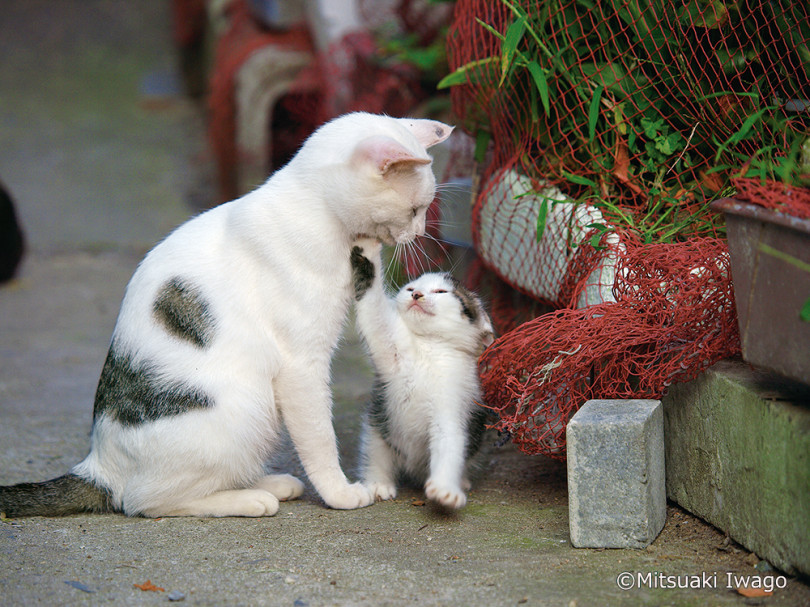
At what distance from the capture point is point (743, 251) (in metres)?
2.38

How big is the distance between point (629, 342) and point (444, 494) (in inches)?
30.9

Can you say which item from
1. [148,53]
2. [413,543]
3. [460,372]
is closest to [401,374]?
[460,372]

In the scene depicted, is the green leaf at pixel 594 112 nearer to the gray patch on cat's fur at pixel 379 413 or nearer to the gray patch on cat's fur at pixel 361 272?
the gray patch on cat's fur at pixel 361 272

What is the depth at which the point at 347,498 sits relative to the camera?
3.04 metres

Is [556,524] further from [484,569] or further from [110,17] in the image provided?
[110,17]

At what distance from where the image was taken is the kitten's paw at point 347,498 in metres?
3.03

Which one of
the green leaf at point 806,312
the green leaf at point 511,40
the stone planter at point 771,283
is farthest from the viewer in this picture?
the green leaf at point 511,40

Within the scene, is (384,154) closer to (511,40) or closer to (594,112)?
(511,40)

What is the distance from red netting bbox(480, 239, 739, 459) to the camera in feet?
8.89

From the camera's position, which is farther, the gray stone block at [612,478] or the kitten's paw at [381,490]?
the kitten's paw at [381,490]

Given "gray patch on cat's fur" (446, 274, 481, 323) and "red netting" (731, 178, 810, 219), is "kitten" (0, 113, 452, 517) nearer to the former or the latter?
"gray patch on cat's fur" (446, 274, 481, 323)

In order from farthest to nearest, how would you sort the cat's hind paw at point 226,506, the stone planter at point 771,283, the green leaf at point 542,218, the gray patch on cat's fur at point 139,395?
the green leaf at point 542,218
the cat's hind paw at point 226,506
the gray patch on cat's fur at point 139,395
the stone planter at point 771,283

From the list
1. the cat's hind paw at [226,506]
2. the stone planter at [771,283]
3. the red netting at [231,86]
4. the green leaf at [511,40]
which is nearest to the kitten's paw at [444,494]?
the cat's hind paw at [226,506]

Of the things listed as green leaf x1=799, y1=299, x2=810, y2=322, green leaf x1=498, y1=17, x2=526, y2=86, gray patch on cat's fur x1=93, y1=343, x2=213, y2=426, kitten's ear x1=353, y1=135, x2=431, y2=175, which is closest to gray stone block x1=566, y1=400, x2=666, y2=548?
green leaf x1=799, y1=299, x2=810, y2=322
